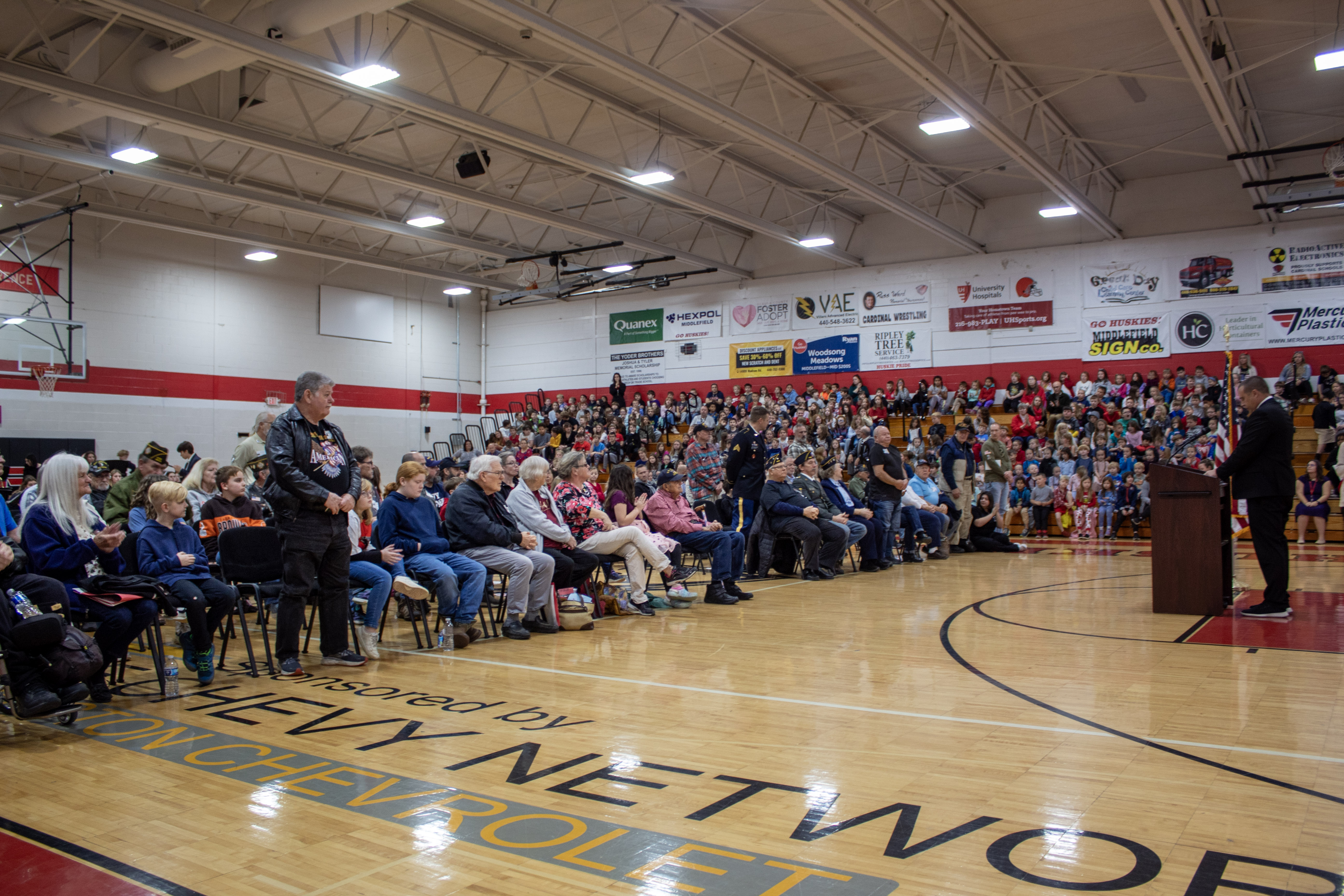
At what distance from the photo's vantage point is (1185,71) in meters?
12.9

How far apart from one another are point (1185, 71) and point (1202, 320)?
5891 millimetres

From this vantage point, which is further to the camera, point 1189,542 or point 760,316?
point 760,316

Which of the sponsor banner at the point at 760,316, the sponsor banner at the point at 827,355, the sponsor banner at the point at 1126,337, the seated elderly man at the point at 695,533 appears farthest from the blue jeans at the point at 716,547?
the sponsor banner at the point at 760,316

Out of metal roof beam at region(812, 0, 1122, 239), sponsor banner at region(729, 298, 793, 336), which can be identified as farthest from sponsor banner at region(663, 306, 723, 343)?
metal roof beam at region(812, 0, 1122, 239)

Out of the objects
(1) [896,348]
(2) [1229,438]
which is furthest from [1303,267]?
(2) [1229,438]

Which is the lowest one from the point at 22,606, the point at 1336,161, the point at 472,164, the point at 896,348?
the point at 22,606

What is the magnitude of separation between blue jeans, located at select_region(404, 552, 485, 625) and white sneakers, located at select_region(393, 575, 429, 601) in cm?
15

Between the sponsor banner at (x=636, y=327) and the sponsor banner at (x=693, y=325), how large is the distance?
194mm

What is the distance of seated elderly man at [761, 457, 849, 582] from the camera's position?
9289 mm

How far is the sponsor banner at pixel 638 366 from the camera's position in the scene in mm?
23500

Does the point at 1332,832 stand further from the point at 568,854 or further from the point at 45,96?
the point at 45,96

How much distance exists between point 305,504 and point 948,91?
9187 mm

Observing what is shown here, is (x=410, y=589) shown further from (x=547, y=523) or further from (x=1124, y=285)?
(x=1124, y=285)

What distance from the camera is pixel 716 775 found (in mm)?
3193
